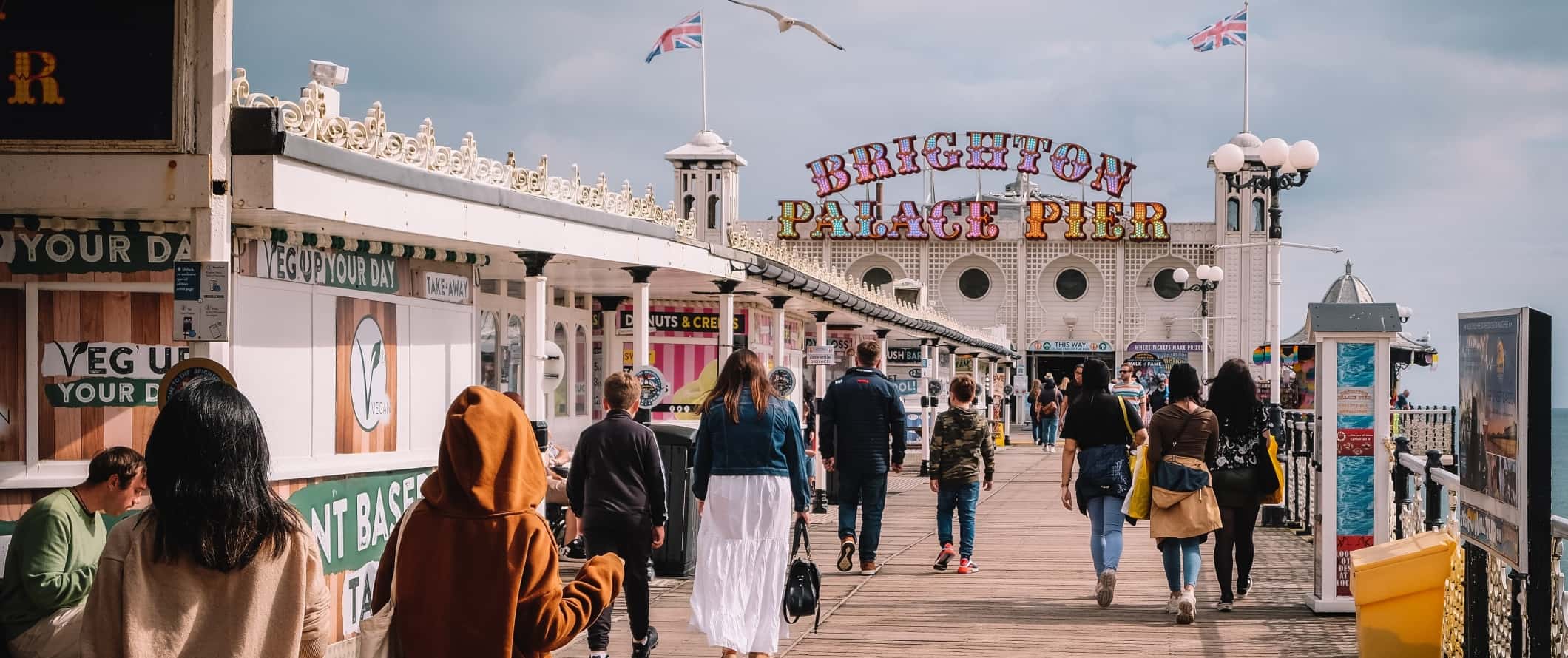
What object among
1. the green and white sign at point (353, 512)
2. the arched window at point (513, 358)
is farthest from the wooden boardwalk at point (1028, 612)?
the arched window at point (513, 358)

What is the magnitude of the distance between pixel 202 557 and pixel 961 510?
886cm

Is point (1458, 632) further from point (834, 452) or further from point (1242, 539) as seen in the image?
point (834, 452)

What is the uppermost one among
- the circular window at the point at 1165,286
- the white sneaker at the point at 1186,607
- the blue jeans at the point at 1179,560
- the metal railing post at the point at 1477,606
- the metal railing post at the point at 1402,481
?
the circular window at the point at 1165,286

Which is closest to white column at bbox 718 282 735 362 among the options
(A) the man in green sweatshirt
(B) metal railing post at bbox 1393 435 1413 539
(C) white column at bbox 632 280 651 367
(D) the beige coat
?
(C) white column at bbox 632 280 651 367

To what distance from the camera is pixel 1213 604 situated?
10.3 m

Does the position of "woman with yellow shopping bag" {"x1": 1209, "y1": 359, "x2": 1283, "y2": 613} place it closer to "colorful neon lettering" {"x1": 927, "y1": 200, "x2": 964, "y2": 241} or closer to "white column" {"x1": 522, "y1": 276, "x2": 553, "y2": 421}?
"white column" {"x1": 522, "y1": 276, "x2": 553, "y2": 421}

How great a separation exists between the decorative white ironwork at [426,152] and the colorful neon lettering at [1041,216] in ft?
163

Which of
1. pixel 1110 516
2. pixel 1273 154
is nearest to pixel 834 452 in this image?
pixel 1110 516

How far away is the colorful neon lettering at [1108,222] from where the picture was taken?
60.7m

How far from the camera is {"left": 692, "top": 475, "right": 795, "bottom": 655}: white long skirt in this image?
7.77 metres

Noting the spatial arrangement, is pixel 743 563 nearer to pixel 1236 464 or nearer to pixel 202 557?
pixel 1236 464

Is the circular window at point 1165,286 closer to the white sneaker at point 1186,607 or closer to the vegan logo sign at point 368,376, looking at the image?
the white sneaker at point 1186,607

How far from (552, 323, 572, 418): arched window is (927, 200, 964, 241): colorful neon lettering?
1783 inches

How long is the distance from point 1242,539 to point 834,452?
304 centimetres
